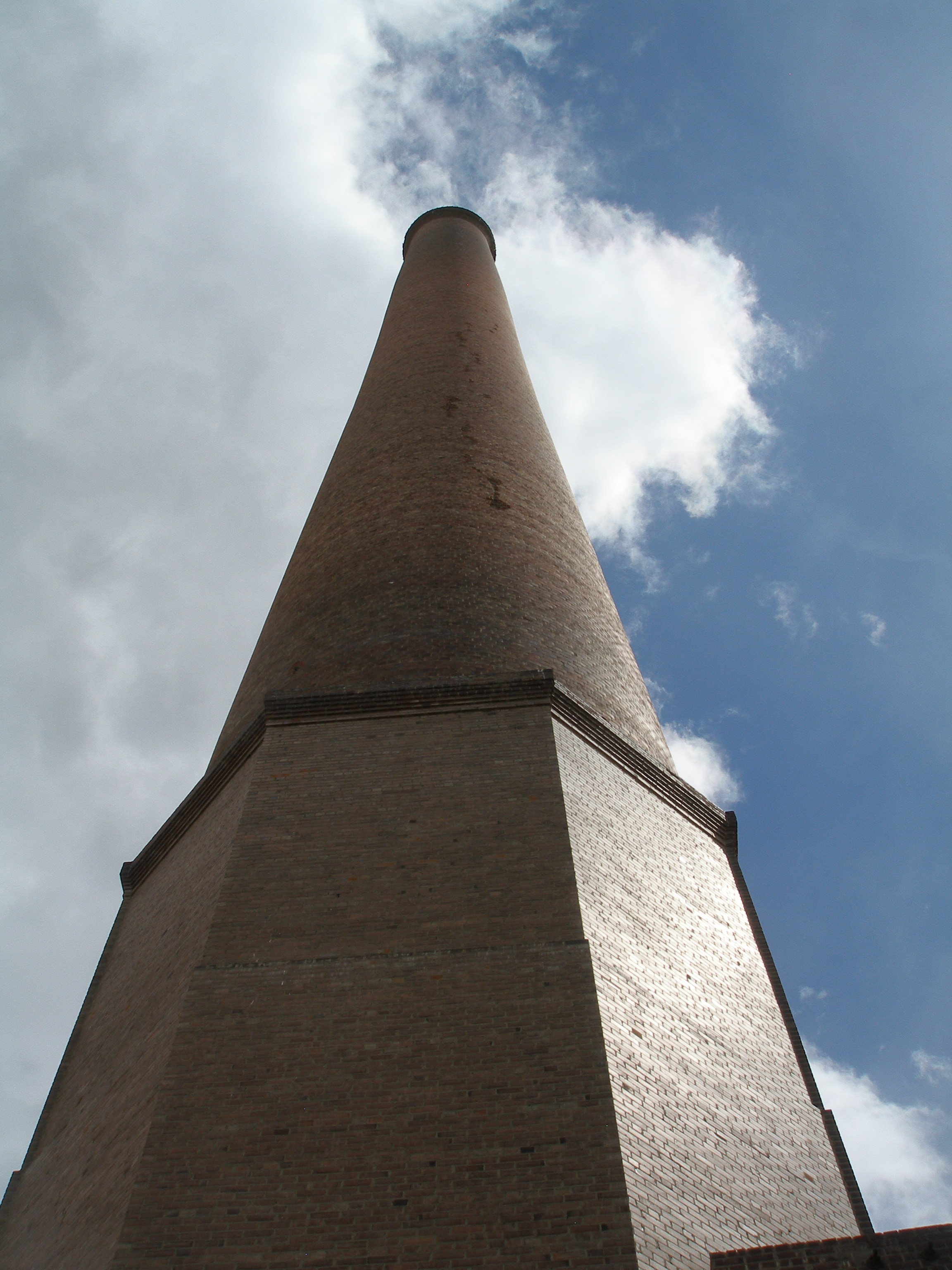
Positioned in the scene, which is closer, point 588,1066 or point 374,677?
point 588,1066

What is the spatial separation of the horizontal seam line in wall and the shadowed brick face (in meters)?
0.01

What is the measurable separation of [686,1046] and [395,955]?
5.47ft

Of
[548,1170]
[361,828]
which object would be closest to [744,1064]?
[548,1170]

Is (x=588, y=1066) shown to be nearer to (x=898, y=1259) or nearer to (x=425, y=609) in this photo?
(x=898, y=1259)

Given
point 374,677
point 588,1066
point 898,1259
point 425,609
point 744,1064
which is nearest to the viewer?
point 898,1259

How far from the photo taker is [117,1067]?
5.63m

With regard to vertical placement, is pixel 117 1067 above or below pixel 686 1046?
above

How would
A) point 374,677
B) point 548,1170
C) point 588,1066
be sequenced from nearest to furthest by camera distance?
point 548,1170, point 588,1066, point 374,677

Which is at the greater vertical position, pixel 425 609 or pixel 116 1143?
pixel 425 609

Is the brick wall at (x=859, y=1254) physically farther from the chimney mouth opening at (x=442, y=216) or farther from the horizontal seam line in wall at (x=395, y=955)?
the chimney mouth opening at (x=442, y=216)

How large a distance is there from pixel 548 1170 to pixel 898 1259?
4.74 feet

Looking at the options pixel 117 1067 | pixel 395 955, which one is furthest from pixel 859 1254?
pixel 117 1067

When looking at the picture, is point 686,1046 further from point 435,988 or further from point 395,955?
point 395,955

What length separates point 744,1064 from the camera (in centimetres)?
561
